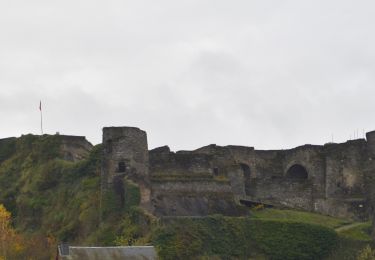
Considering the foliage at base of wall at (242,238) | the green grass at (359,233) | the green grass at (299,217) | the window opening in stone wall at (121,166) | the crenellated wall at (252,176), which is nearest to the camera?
the foliage at base of wall at (242,238)

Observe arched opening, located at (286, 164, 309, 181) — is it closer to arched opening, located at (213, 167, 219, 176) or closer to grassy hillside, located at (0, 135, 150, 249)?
arched opening, located at (213, 167, 219, 176)

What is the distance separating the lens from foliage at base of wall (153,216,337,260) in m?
56.6

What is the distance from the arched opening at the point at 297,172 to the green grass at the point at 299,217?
19.8 feet

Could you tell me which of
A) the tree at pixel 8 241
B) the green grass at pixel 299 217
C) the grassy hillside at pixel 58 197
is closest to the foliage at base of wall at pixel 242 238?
the grassy hillside at pixel 58 197

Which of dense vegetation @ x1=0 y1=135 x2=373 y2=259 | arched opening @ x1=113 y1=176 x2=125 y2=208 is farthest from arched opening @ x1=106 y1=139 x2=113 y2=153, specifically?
dense vegetation @ x1=0 y1=135 x2=373 y2=259

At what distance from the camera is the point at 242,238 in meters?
58.3

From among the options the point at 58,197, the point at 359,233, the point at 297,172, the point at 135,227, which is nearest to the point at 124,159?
the point at 135,227

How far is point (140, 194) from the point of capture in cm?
6122

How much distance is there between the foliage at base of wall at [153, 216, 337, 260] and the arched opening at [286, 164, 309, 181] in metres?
13.8

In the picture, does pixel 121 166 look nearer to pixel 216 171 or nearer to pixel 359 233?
pixel 216 171

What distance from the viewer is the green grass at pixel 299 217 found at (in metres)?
63.9

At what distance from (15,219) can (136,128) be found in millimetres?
12746

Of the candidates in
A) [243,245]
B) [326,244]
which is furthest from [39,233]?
[326,244]

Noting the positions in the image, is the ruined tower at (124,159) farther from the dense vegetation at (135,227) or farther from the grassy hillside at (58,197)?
the grassy hillside at (58,197)
